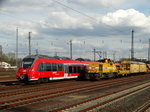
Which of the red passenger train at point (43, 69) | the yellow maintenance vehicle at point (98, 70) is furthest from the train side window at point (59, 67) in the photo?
the yellow maintenance vehicle at point (98, 70)

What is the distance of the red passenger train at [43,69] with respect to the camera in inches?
845

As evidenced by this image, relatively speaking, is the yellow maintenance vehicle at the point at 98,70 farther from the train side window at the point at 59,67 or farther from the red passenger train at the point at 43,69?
the train side window at the point at 59,67

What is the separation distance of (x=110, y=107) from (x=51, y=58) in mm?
14841

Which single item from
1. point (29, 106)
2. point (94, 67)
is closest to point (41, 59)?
point (94, 67)

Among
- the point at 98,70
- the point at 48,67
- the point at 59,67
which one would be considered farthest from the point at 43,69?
the point at 98,70

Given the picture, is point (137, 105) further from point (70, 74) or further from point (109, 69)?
point (109, 69)

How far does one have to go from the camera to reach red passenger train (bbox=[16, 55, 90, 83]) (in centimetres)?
2147

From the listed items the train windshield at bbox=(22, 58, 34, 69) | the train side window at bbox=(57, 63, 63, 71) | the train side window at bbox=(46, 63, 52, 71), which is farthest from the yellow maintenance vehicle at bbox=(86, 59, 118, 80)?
the train windshield at bbox=(22, 58, 34, 69)

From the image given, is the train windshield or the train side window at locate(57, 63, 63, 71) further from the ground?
the train windshield

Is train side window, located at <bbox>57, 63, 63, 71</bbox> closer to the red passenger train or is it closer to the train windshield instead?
the red passenger train

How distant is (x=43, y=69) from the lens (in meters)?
22.8

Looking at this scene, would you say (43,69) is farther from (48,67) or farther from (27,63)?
(27,63)

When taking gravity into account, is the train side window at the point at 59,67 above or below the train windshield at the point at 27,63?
→ below

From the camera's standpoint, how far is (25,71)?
21344 millimetres
